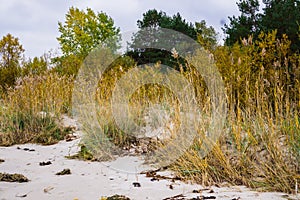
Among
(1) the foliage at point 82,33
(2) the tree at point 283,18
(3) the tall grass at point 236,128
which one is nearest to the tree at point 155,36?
(2) the tree at point 283,18

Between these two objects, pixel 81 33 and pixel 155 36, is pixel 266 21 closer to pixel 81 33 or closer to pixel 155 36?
pixel 155 36

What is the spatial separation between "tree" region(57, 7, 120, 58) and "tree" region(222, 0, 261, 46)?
7372 millimetres

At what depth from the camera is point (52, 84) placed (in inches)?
244

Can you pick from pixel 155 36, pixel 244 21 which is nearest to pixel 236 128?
pixel 244 21

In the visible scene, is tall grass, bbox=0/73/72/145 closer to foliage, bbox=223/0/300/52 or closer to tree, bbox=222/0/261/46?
foliage, bbox=223/0/300/52

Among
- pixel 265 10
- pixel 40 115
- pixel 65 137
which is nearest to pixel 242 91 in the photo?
pixel 65 137

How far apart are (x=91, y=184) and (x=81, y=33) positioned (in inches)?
691

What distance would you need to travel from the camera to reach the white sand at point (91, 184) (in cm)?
241

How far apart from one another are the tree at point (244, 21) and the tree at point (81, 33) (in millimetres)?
7372

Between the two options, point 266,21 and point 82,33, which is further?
point 82,33

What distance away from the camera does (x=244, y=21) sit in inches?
548

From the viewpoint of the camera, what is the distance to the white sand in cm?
241

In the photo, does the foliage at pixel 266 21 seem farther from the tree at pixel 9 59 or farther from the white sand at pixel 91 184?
the white sand at pixel 91 184

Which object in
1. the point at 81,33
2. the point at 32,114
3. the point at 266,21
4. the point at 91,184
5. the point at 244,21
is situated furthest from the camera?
the point at 81,33
